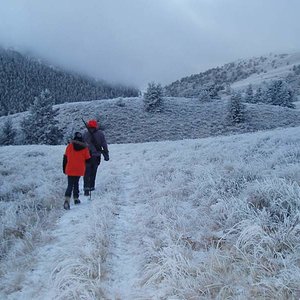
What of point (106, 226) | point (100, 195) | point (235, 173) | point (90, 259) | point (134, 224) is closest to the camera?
point (90, 259)

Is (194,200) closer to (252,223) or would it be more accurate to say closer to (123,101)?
(252,223)

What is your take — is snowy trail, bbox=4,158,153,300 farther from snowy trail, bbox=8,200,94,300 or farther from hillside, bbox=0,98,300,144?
hillside, bbox=0,98,300,144

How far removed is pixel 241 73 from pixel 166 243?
455 ft

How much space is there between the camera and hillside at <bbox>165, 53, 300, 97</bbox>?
119375 mm

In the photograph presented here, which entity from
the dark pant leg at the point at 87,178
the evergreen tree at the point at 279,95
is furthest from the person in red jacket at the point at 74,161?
the evergreen tree at the point at 279,95

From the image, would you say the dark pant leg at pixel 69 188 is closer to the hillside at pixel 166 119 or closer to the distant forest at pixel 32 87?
the hillside at pixel 166 119

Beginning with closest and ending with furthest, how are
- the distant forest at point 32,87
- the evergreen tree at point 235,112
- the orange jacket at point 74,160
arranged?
the orange jacket at point 74,160 → the evergreen tree at point 235,112 → the distant forest at point 32,87

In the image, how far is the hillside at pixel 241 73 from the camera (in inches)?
4700

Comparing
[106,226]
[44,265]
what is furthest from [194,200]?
[44,265]

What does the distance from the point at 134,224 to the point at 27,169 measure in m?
8.02

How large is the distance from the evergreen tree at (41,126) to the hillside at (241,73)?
Result: 7648 cm

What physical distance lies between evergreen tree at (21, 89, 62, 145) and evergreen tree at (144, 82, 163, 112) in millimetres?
13495

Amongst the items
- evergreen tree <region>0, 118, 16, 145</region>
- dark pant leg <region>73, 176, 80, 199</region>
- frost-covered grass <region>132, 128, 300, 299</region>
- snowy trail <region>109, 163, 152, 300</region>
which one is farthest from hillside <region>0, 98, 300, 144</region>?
Result: frost-covered grass <region>132, 128, 300, 299</region>

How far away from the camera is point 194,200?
707cm
